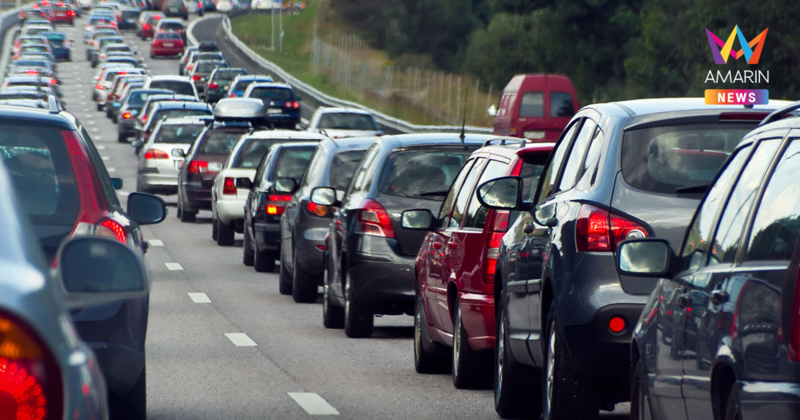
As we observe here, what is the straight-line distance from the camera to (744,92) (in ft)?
26.5

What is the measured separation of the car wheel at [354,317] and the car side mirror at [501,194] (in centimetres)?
386

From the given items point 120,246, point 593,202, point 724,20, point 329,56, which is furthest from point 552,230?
point 329,56

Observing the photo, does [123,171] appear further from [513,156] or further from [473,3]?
[473,3]

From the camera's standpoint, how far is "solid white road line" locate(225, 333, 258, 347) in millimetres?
12807

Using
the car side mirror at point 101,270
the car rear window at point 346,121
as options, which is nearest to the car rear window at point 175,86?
the car rear window at point 346,121

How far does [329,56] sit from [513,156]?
72.8 metres

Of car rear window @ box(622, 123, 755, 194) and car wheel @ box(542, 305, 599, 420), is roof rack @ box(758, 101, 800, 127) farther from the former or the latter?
car wheel @ box(542, 305, 599, 420)

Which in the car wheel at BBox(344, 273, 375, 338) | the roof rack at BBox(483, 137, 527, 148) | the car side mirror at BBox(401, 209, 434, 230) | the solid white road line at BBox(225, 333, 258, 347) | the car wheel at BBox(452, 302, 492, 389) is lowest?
the solid white road line at BBox(225, 333, 258, 347)

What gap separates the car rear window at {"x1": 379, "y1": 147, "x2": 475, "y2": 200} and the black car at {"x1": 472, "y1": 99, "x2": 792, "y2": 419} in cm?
438

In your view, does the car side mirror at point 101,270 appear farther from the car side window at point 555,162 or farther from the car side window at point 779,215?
the car side window at point 555,162

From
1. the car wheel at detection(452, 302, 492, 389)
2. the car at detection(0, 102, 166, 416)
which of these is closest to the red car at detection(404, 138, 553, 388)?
the car wheel at detection(452, 302, 492, 389)

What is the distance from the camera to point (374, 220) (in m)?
12.7

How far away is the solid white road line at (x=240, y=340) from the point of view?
12807 millimetres

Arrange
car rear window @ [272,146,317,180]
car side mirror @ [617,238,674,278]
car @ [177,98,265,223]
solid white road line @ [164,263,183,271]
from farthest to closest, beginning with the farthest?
car @ [177,98,265,223] → solid white road line @ [164,263,183,271] → car rear window @ [272,146,317,180] → car side mirror @ [617,238,674,278]
